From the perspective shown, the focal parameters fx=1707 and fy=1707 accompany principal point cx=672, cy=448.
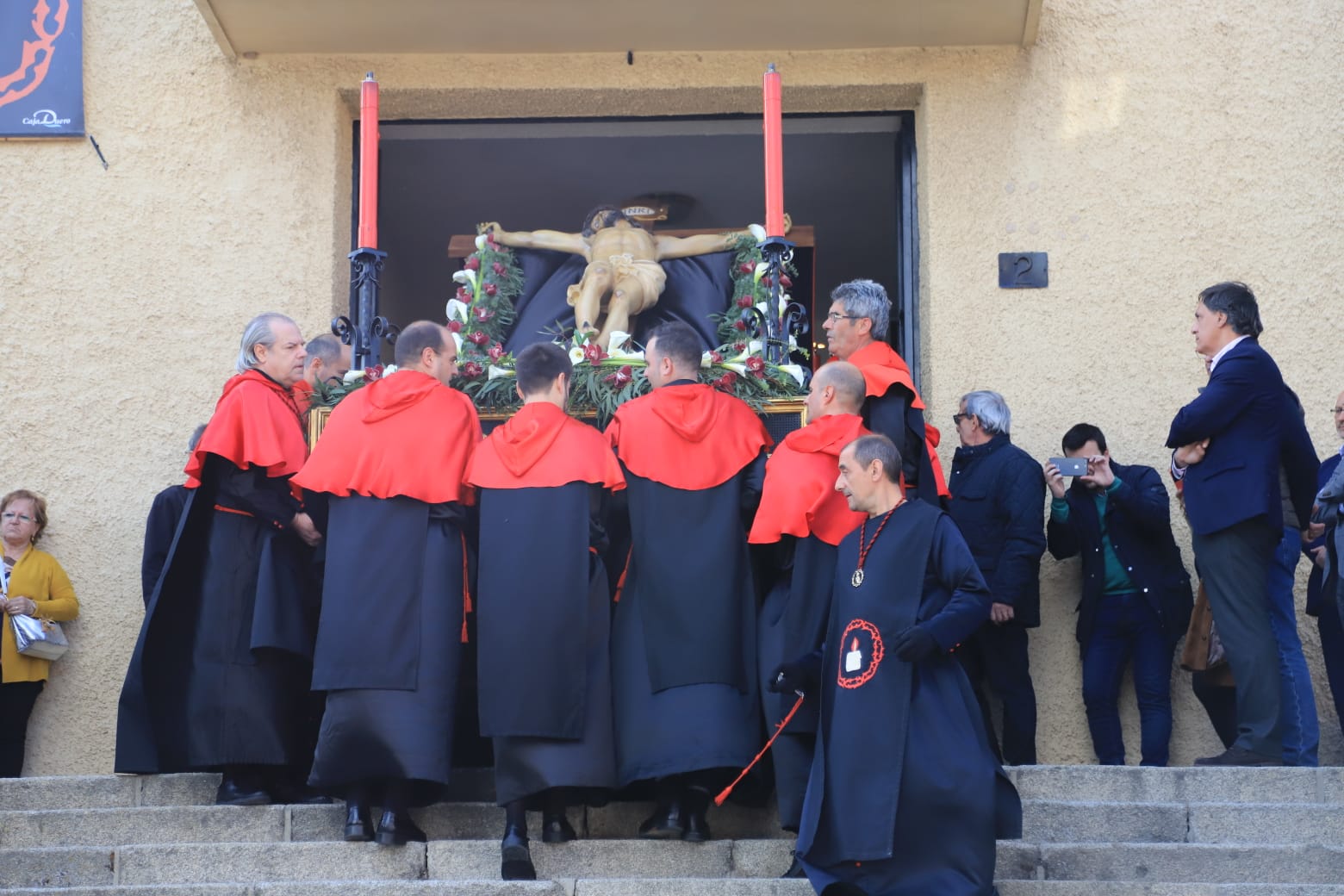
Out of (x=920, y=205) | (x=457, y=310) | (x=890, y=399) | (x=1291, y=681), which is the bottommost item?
(x=1291, y=681)

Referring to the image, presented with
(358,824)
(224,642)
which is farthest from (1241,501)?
(224,642)

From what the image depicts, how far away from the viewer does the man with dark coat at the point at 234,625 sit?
6.04m

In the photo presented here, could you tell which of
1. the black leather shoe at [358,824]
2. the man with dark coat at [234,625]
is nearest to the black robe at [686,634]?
the black leather shoe at [358,824]

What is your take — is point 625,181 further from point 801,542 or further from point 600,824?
point 600,824

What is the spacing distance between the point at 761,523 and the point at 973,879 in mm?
1501

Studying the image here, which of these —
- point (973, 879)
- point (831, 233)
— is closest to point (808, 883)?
point (973, 879)

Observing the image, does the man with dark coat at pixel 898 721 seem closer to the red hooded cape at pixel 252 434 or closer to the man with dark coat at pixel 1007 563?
the man with dark coat at pixel 1007 563

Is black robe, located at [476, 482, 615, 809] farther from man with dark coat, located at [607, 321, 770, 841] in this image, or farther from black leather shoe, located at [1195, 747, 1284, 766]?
black leather shoe, located at [1195, 747, 1284, 766]

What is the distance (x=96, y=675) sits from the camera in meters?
7.93

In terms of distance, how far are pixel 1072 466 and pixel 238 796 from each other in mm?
3643

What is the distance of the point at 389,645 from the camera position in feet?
18.8

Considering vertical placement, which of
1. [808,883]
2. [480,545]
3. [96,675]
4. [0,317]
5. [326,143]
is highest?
[326,143]

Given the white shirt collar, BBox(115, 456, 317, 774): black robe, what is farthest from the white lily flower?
the white shirt collar

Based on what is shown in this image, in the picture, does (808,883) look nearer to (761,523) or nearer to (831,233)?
(761,523)
